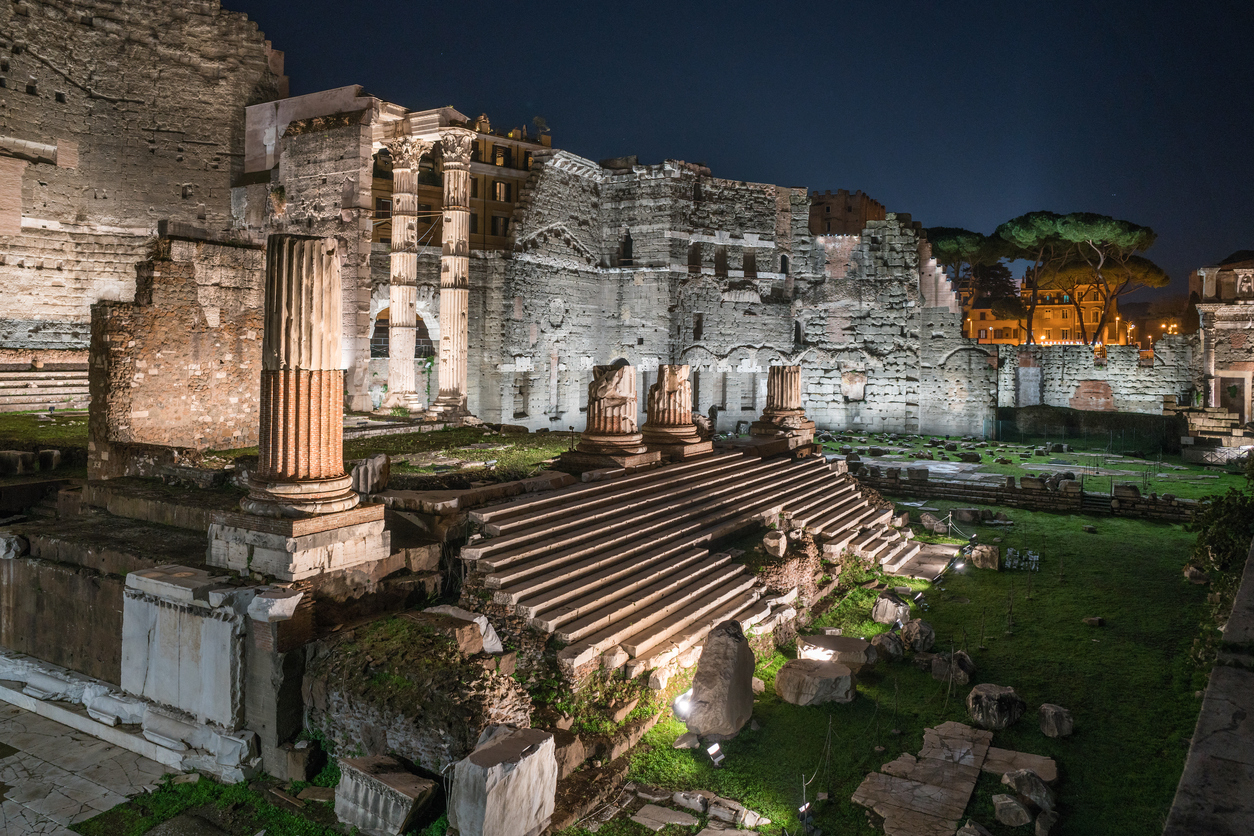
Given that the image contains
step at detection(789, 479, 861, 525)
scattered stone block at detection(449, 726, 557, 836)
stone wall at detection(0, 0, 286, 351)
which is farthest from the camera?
stone wall at detection(0, 0, 286, 351)

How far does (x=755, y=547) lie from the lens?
10992mm

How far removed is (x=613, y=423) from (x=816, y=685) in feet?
18.1

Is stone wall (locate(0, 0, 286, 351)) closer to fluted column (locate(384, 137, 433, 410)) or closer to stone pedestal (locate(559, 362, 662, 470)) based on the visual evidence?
fluted column (locate(384, 137, 433, 410))

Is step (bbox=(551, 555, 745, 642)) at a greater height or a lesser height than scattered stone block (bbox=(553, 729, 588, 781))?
greater

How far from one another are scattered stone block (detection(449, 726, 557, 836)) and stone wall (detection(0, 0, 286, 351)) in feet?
69.2

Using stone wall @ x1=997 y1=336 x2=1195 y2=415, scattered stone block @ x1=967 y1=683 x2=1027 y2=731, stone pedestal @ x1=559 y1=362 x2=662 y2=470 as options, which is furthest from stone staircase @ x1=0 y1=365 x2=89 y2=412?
stone wall @ x1=997 y1=336 x2=1195 y2=415

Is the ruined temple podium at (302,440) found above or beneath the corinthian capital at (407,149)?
beneath

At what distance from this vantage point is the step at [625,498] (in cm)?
865

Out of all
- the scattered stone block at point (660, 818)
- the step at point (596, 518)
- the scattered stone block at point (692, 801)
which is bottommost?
the scattered stone block at point (660, 818)

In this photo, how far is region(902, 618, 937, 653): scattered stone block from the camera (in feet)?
29.9

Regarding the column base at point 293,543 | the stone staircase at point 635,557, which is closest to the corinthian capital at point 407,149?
the stone staircase at point 635,557

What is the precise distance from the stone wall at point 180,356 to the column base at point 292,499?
4.37 metres

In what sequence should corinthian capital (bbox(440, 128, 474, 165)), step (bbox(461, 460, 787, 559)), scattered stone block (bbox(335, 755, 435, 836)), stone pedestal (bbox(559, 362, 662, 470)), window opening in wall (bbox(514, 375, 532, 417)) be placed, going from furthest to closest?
window opening in wall (bbox(514, 375, 532, 417)), corinthian capital (bbox(440, 128, 474, 165)), stone pedestal (bbox(559, 362, 662, 470)), step (bbox(461, 460, 787, 559)), scattered stone block (bbox(335, 755, 435, 836))

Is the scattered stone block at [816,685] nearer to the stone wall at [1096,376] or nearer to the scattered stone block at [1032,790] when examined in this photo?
the scattered stone block at [1032,790]
